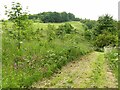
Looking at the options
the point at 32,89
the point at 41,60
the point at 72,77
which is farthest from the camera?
the point at 41,60

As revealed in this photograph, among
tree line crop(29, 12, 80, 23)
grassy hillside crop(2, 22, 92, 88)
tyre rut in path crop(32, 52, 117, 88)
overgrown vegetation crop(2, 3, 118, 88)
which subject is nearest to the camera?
tyre rut in path crop(32, 52, 117, 88)

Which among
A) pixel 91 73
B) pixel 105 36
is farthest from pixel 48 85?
pixel 105 36

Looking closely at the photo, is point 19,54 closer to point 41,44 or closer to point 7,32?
point 41,44

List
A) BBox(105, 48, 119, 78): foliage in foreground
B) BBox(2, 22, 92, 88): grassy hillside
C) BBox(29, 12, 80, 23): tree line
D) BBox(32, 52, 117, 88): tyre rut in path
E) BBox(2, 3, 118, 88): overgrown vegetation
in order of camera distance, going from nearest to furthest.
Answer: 1. BBox(32, 52, 117, 88): tyre rut in path
2. BBox(2, 22, 92, 88): grassy hillside
3. BBox(2, 3, 118, 88): overgrown vegetation
4. BBox(105, 48, 119, 78): foliage in foreground
5. BBox(29, 12, 80, 23): tree line

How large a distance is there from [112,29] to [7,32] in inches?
901

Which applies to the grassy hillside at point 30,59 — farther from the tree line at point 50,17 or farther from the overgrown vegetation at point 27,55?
the tree line at point 50,17

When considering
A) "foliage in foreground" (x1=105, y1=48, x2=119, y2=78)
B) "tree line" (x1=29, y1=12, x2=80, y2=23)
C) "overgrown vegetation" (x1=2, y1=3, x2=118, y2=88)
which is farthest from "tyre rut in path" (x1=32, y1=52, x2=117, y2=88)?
"tree line" (x1=29, y1=12, x2=80, y2=23)

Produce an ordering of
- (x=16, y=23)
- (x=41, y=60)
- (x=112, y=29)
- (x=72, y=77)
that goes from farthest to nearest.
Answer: (x=112, y=29)
(x=16, y=23)
(x=41, y=60)
(x=72, y=77)

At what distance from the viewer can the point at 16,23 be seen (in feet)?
47.5

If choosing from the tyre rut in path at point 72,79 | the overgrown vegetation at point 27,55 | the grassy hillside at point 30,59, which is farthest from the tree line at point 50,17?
the tyre rut in path at point 72,79

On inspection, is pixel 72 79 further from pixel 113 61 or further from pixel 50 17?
pixel 50 17

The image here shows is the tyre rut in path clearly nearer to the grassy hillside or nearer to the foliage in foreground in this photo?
the grassy hillside

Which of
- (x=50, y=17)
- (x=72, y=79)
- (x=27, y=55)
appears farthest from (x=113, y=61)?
(x=50, y=17)

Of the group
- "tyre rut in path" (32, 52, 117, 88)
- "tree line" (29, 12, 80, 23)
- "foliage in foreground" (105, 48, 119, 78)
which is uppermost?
"tree line" (29, 12, 80, 23)
